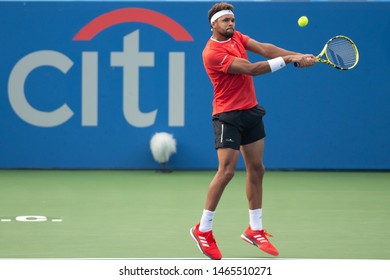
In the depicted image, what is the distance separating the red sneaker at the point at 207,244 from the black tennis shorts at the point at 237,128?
0.63 meters

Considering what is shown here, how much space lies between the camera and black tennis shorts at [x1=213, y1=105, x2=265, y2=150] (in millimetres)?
6785

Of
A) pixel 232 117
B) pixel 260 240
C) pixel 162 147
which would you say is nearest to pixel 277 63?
pixel 232 117

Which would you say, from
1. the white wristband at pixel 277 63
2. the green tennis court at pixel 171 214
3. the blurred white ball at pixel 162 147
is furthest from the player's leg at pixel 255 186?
the blurred white ball at pixel 162 147

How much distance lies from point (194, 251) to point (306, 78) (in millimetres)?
5440

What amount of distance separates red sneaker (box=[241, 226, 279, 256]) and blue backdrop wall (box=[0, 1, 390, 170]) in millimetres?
5009

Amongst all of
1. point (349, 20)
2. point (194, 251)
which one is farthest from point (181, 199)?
point (349, 20)

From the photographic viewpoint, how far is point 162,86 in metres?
12.0

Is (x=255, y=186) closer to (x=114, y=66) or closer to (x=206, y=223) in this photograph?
(x=206, y=223)

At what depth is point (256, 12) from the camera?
11844 mm

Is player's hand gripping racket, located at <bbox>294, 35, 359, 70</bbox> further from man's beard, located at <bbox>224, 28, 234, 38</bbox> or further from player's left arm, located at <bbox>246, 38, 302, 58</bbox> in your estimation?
man's beard, located at <bbox>224, 28, 234, 38</bbox>

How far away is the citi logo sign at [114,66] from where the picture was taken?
11867mm

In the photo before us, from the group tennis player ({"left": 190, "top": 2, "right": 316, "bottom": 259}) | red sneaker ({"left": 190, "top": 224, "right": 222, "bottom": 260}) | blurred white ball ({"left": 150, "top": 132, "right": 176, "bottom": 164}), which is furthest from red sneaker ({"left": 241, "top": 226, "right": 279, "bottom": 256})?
blurred white ball ({"left": 150, "top": 132, "right": 176, "bottom": 164})

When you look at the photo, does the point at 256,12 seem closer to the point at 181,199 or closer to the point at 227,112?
the point at 181,199

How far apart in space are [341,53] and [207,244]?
1.91 metres
